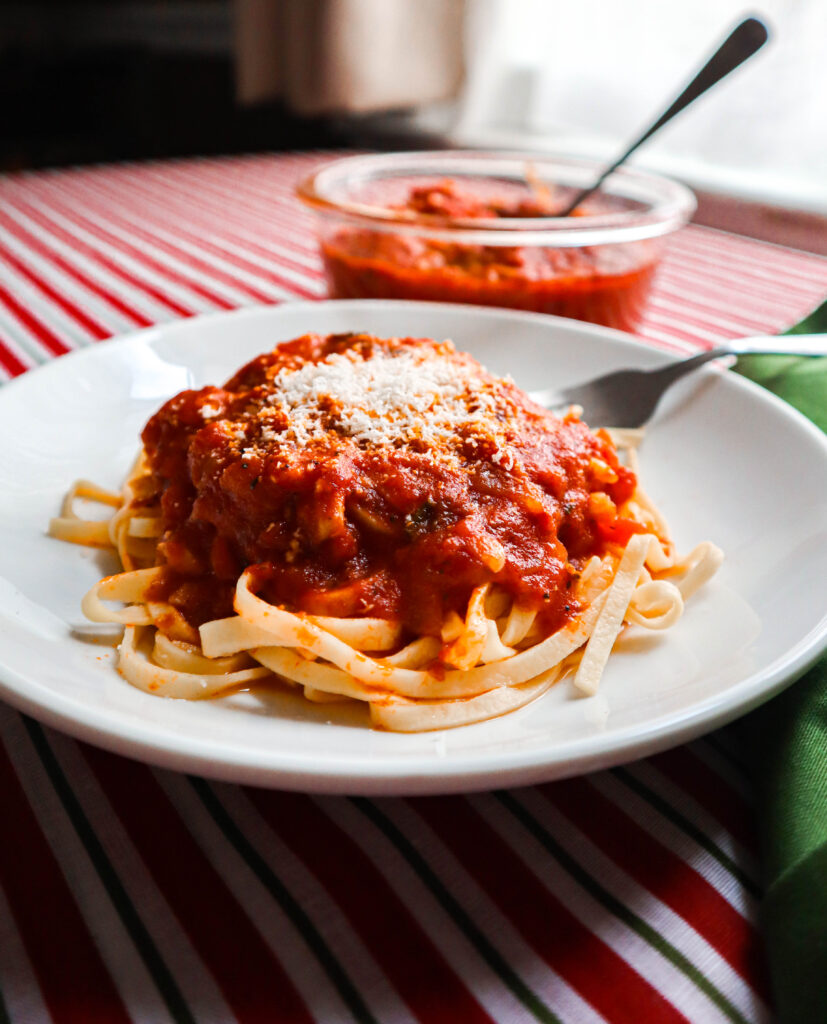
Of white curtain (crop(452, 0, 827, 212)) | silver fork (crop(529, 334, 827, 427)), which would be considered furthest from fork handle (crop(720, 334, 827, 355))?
white curtain (crop(452, 0, 827, 212))

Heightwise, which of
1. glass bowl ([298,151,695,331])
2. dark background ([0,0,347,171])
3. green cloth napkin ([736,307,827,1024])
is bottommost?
dark background ([0,0,347,171])

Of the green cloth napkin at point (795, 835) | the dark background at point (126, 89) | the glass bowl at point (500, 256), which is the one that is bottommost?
the dark background at point (126, 89)

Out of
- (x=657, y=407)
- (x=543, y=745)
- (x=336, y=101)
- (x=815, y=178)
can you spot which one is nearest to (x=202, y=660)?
(x=543, y=745)

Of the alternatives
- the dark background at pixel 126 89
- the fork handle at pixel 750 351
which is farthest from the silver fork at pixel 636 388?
the dark background at pixel 126 89

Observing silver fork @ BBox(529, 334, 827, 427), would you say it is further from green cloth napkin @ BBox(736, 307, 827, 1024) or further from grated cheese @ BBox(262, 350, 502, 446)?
green cloth napkin @ BBox(736, 307, 827, 1024)

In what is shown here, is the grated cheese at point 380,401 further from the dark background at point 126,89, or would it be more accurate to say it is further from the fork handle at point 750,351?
the dark background at point 126,89

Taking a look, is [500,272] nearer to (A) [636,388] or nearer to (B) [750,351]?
(A) [636,388]
